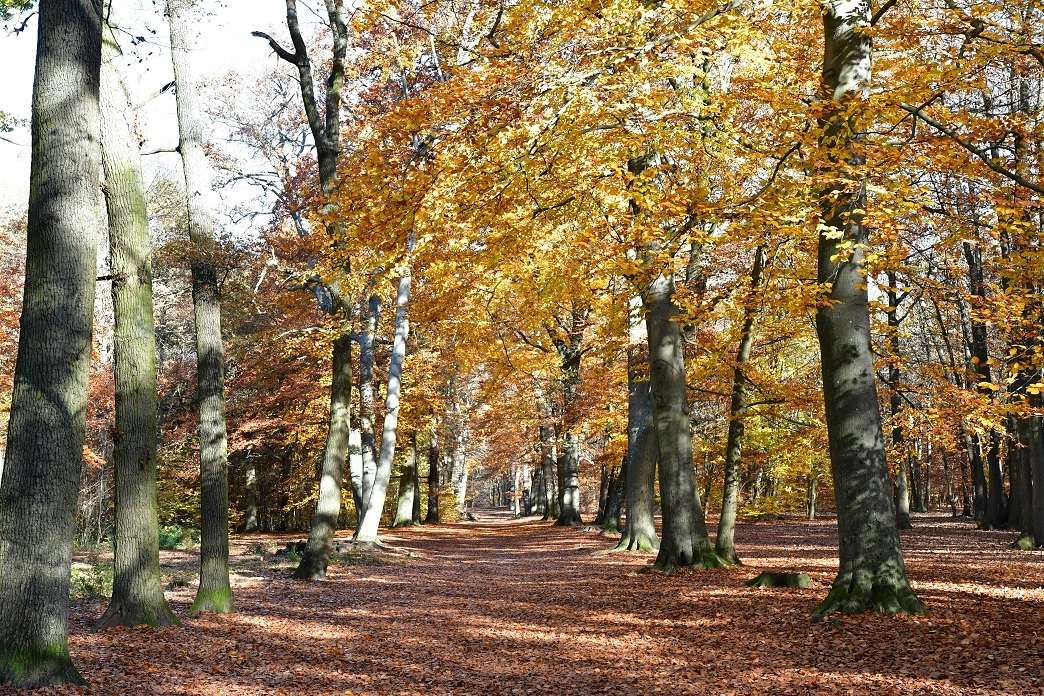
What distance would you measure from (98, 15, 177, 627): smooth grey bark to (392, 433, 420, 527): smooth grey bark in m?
20.8

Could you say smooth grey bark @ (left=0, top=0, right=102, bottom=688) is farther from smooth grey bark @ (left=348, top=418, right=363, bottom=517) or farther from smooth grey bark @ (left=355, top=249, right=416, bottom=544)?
smooth grey bark @ (left=348, top=418, right=363, bottom=517)

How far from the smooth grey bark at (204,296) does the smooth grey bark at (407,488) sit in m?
19.5

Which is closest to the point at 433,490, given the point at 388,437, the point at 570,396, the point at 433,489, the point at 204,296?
the point at 433,489

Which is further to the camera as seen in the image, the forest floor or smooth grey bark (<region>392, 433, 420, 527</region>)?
smooth grey bark (<region>392, 433, 420, 527</region>)

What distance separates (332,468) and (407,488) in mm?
17067

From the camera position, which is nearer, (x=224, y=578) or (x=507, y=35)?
(x=224, y=578)

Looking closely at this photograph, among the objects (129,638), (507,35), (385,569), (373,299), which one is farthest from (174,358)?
(129,638)

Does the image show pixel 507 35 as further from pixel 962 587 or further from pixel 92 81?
pixel 962 587

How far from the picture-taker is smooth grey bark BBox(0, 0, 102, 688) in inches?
205

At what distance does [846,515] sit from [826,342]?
A: 1.94 metres

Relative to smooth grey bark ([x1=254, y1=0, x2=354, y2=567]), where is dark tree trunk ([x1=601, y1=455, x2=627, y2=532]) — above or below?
below

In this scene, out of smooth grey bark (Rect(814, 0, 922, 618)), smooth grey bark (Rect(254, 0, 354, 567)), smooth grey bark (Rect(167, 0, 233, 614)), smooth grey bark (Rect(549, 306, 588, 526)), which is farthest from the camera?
smooth grey bark (Rect(549, 306, 588, 526))

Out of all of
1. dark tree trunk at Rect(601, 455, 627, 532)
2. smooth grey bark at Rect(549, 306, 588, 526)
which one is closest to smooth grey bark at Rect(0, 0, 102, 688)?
smooth grey bark at Rect(549, 306, 588, 526)

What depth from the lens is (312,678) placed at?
256 inches
